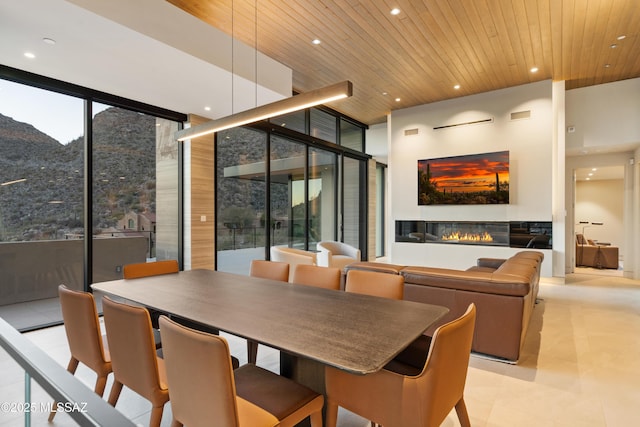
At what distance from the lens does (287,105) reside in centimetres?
242

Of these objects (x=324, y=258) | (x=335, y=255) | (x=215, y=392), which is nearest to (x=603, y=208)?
(x=335, y=255)

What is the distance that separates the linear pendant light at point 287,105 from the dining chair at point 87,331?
1638 millimetres

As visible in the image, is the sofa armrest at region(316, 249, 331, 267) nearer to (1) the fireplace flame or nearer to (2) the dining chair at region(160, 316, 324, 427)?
(1) the fireplace flame

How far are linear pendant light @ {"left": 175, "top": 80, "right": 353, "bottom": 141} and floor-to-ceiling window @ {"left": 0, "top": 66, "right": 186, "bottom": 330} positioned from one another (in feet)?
5.38

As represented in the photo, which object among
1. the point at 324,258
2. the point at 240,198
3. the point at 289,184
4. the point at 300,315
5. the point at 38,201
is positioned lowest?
the point at 324,258

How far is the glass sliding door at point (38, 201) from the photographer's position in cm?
348

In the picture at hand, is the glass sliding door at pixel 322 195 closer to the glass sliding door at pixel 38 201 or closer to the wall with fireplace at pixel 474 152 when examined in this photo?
the wall with fireplace at pixel 474 152

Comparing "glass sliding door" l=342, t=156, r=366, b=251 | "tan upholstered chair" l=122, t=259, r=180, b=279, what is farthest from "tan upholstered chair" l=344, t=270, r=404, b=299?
"glass sliding door" l=342, t=156, r=366, b=251

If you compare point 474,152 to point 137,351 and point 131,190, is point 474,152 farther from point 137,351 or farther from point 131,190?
point 137,351

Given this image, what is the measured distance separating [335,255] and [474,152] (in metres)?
3.40

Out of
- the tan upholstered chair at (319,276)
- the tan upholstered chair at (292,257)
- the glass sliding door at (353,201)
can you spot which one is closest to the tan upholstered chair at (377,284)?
the tan upholstered chair at (319,276)

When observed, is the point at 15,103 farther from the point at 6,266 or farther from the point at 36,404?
the point at 36,404

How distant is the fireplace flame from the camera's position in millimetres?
6594

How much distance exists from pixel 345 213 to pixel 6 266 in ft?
19.9
